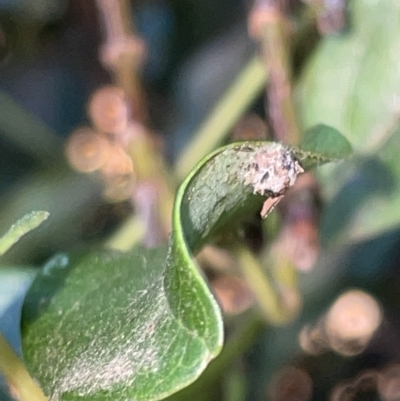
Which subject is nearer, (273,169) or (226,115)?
(273,169)

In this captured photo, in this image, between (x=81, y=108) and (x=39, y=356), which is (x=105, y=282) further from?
(x=81, y=108)

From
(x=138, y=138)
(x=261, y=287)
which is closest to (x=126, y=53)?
(x=138, y=138)

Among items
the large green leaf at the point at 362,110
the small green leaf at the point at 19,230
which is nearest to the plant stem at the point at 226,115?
the large green leaf at the point at 362,110

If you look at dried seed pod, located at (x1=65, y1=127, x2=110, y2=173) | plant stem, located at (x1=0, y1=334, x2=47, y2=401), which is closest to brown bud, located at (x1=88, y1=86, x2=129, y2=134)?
dried seed pod, located at (x1=65, y1=127, x2=110, y2=173)

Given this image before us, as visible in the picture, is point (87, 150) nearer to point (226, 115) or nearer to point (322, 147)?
point (226, 115)

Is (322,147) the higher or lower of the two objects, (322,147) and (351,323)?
the higher

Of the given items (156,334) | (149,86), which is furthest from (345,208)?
(149,86)

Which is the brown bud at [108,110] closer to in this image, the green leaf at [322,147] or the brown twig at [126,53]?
the brown twig at [126,53]
